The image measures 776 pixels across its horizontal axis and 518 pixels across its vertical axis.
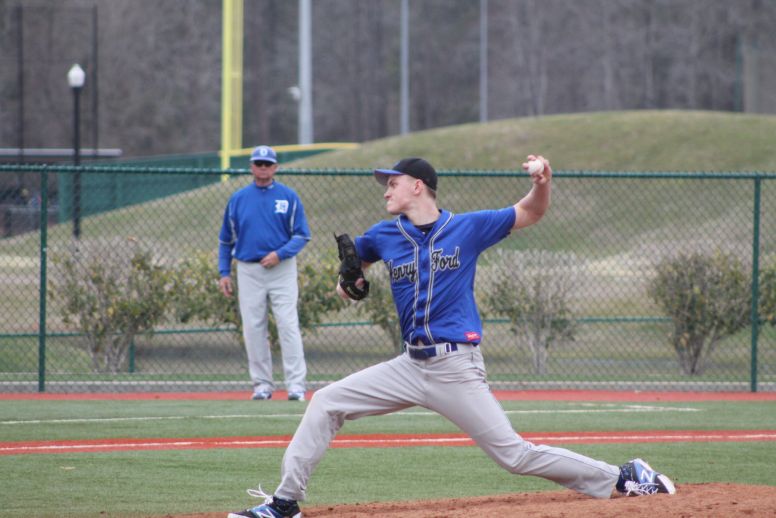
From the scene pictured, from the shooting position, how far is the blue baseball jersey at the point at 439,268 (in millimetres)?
5965

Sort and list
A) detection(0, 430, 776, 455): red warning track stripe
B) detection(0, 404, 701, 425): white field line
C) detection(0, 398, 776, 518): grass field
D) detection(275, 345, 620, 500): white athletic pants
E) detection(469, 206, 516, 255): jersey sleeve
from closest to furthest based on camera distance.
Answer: detection(275, 345, 620, 500): white athletic pants → detection(469, 206, 516, 255): jersey sleeve → detection(0, 398, 776, 518): grass field → detection(0, 430, 776, 455): red warning track stripe → detection(0, 404, 701, 425): white field line

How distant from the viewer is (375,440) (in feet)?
30.2

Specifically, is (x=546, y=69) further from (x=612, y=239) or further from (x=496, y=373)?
(x=496, y=373)

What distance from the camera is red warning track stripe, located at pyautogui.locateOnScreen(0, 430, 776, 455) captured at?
8.64 meters

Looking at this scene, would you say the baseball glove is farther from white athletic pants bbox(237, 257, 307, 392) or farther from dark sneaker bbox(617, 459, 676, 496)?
white athletic pants bbox(237, 257, 307, 392)

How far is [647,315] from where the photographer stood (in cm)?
1767

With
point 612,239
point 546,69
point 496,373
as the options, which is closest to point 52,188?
point 612,239

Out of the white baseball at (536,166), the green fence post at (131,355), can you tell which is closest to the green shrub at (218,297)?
the green fence post at (131,355)

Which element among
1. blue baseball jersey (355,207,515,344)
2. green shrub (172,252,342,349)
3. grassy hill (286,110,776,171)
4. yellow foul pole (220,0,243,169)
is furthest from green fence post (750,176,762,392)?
grassy hill (286,110,776,171)

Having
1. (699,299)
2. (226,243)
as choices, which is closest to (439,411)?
(226,243)

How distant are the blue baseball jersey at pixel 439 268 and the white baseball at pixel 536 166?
0.30 metres

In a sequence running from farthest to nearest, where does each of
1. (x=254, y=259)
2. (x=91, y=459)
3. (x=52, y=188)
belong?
1. (x=52, y=188)
2. (x=254, y=259)
3. (x=91, y=459)

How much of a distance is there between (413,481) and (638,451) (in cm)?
200

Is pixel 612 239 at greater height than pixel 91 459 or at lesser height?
greater
